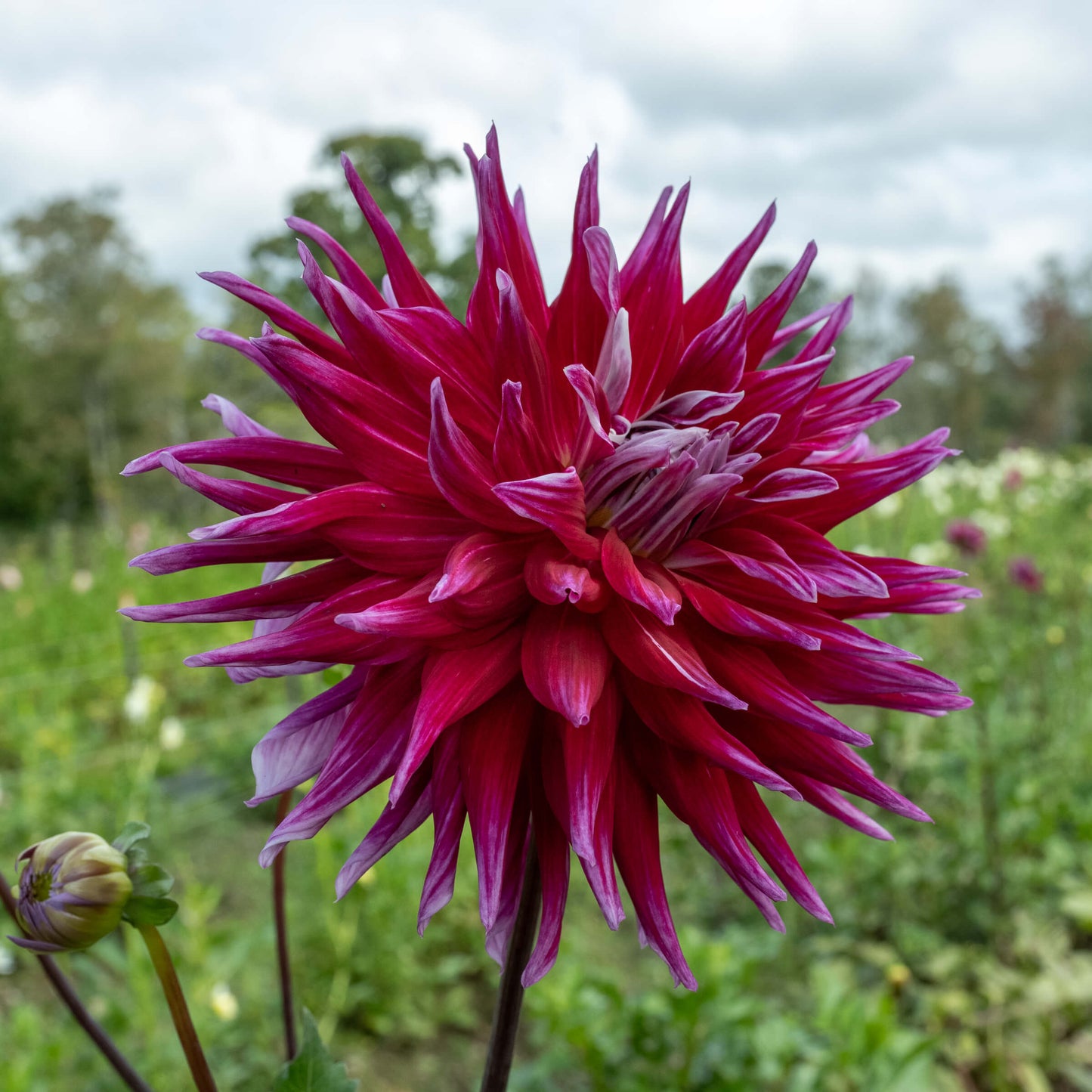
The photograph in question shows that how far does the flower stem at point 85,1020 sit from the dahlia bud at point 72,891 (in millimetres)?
19

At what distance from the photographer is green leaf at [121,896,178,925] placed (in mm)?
762

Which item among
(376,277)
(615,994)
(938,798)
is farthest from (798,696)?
(376,277)

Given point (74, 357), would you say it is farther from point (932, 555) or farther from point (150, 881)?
point (150, 881)

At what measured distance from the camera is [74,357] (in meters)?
25.2

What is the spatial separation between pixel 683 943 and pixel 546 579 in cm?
214

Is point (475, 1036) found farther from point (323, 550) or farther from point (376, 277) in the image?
point (376, 277)

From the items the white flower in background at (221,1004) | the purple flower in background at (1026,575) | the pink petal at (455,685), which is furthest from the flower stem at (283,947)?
the purple flower in background at (1026,575)

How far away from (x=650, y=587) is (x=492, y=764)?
17cm

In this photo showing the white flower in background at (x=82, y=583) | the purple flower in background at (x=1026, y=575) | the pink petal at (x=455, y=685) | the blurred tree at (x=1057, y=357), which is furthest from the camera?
the blurred tree at (x=1057, y=357)

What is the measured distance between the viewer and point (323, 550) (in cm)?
71

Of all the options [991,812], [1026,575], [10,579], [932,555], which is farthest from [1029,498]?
[10,579]

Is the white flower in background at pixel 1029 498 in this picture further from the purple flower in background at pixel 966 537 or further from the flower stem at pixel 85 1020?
the flower stem at pixel 85 1020

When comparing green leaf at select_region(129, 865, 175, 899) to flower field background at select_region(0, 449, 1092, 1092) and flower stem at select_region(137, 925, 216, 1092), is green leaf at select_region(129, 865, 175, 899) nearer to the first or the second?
flower stem at select_region(137, 925, 216, 1092)

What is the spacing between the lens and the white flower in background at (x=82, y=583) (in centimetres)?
657
